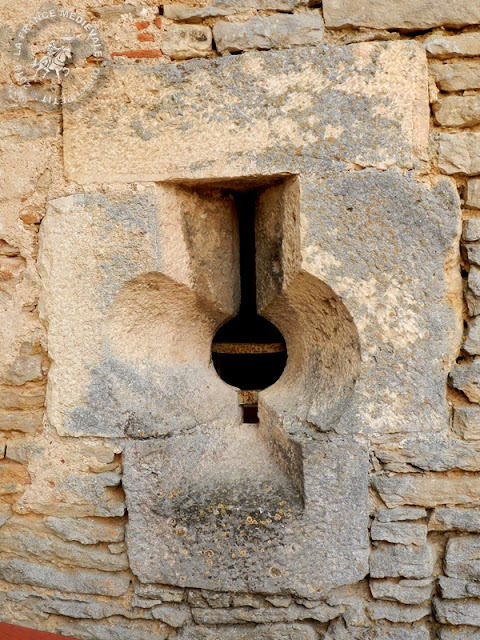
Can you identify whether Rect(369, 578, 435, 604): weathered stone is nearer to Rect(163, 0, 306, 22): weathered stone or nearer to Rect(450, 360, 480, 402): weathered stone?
Rect(450, 360, 480, 402): weathered stone

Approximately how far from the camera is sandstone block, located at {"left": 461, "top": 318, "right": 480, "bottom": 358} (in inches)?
69.2

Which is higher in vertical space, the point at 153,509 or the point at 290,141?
the point at 290,141

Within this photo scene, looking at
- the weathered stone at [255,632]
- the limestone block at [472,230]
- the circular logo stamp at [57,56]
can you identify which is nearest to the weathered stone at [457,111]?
the limestone block at [472,230]

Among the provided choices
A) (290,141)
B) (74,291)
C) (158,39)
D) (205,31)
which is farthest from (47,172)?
(290,141)

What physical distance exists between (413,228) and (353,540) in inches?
41.6

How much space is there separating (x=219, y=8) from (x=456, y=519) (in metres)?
1.87

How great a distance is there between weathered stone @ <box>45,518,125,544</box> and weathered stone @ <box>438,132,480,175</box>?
5.43 ft

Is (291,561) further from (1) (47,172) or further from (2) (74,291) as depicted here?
(1) (47,172)

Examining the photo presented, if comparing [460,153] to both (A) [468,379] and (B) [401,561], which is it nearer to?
(A) [468,379]

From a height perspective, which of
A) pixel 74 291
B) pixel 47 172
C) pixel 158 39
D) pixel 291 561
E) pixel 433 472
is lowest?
pixel 291 561

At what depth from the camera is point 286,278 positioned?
6.06 feet

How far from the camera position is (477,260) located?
5.71 ft

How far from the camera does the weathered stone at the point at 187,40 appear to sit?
1.78 metres

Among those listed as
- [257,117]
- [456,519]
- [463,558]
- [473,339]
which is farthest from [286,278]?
[463,558]
